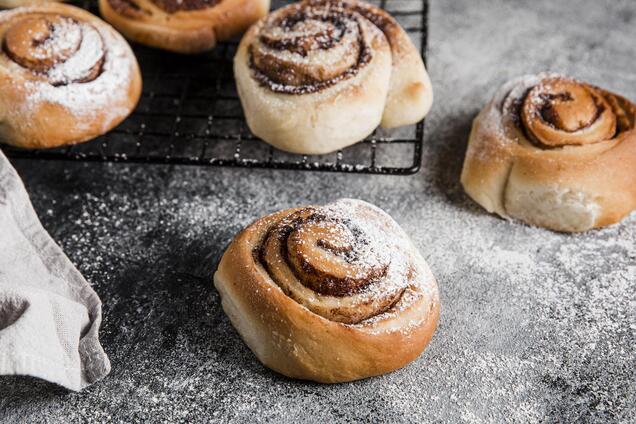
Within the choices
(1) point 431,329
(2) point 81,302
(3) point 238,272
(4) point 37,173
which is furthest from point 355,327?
(4) point 37,173

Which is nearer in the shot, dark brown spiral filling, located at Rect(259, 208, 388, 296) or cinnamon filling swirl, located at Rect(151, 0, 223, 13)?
dark brown spiral filling, located at Rect(259, 208, 388, 296)

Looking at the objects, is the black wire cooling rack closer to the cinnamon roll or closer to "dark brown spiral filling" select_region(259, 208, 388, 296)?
the cinnamon roll

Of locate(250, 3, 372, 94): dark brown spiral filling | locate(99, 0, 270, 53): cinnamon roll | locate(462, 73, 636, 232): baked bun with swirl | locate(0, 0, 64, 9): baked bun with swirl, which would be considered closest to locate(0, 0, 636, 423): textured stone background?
locate(462, 73, 636, 232): baked bun with swirl

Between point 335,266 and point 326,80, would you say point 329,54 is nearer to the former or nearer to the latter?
point 326,80

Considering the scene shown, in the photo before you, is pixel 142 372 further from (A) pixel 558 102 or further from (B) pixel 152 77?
(A) pixel 558 102

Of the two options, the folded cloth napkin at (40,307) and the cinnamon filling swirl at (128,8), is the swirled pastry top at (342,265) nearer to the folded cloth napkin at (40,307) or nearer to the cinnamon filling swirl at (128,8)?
the folded cloth napkin at (40,307)

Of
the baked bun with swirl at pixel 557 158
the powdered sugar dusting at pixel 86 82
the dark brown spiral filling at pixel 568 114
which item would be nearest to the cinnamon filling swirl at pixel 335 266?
the baked bun with swirl at pixel 557 158

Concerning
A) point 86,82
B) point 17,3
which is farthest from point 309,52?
point 17,3
